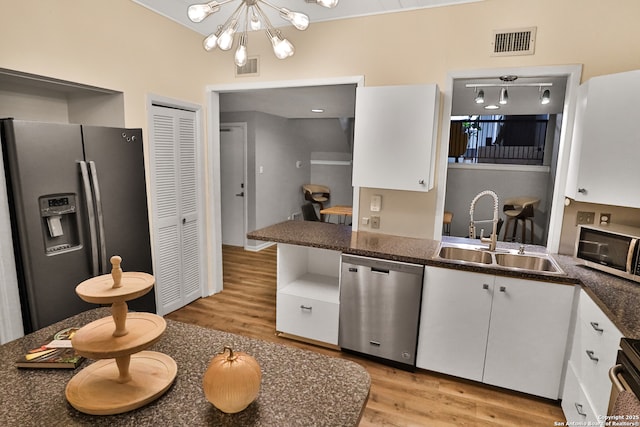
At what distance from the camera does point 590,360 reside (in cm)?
179

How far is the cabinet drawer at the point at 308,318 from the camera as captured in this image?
2.69 m

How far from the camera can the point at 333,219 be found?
7129 millimetres

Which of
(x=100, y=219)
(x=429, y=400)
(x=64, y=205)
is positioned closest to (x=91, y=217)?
(x=100, y=219)

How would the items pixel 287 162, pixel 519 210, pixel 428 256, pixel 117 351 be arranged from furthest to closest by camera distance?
pixel 287 162
pixel 519 210
pixel 428 256
pixel 117 351

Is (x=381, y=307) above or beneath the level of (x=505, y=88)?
beneath

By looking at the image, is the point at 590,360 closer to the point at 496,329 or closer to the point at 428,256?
the point at 496,329

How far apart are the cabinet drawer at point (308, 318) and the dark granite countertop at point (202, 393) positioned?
150 centimetres

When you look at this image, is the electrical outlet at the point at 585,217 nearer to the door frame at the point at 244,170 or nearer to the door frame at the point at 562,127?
the door frame at the point at 562,127

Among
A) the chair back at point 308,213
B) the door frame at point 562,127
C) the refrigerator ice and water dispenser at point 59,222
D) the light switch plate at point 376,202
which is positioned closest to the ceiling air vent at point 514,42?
the door frame at point 562,127

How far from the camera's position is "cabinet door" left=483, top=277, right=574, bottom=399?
2.09 metres

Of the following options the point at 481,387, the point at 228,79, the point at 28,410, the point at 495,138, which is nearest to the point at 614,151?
the point at 481,387

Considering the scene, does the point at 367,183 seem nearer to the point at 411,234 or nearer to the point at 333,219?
the point at 411,234

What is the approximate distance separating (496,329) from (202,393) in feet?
6.39

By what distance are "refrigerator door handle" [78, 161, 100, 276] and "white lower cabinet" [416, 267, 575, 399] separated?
2216 mm
